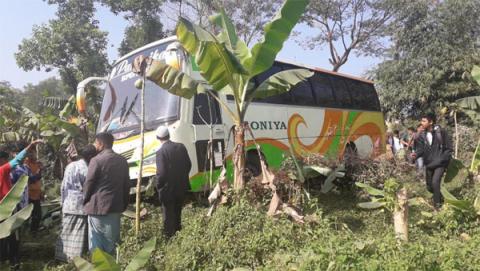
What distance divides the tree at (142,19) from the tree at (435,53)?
1154 cm

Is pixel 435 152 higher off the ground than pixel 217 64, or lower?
lower

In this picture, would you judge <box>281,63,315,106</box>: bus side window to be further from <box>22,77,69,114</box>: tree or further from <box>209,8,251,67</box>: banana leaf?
<box>22,77,69,114</box>: tree

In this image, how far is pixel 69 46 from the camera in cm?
2095

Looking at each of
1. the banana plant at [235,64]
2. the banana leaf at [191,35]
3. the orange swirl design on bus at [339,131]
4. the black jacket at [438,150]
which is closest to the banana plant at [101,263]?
the banana plant at [235,64]

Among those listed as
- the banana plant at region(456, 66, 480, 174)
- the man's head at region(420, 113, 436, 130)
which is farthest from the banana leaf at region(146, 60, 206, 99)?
the banana plant at region(456, 66, 480, 174)

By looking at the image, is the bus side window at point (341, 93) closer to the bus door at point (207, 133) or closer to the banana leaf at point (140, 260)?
the bus door at point (207, 133)

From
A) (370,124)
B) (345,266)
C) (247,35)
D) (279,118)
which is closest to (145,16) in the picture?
(247,35)

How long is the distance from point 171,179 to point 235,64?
1.61 metres

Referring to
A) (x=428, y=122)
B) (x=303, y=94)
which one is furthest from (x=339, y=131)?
(x=428, y=122)

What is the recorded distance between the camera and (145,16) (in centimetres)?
2208

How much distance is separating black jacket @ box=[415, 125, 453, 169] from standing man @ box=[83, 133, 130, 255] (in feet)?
15.9

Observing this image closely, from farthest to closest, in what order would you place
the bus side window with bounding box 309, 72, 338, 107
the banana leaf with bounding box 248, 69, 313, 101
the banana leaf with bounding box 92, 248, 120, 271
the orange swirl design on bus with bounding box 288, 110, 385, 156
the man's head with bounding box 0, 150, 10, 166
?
the bus side window with bounding box 309, 72, 338, 107 → the orange swirl design on bus with bounding box 288, 110, 385, 156 → the banana leaf with bounding box 248, 69, 313, 101 → the man's head with bounding box 0, 150, 10, 166 → the banana leaf with bounding box 92, 248, 120, 271

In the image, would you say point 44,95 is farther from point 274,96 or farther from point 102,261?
point 102,261

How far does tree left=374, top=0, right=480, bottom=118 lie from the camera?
53.1 feet
